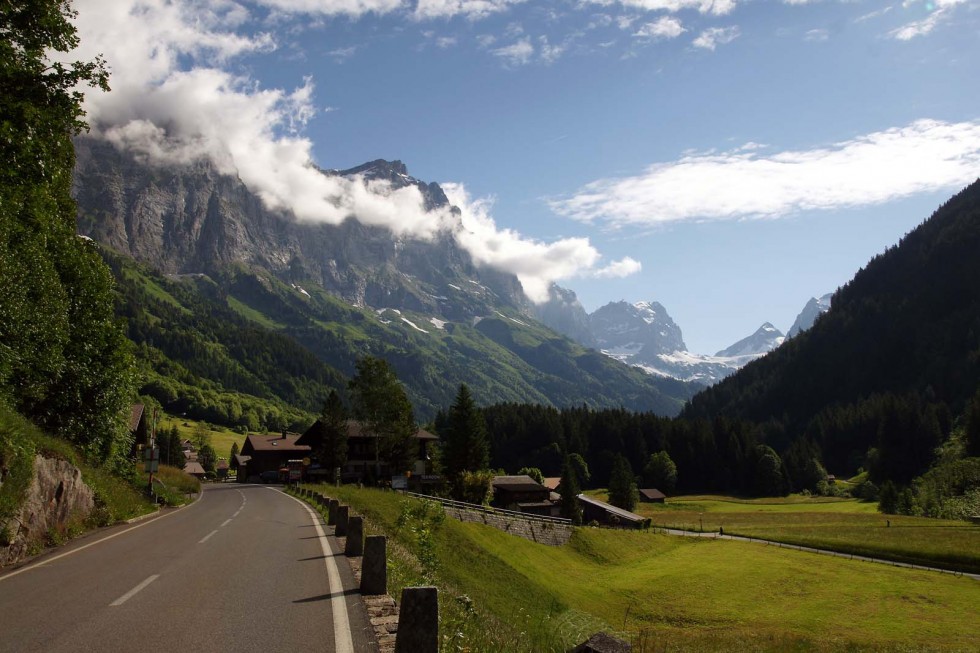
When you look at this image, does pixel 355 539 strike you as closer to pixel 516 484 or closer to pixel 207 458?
pixel 516 484

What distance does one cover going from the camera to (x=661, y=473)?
446 ft

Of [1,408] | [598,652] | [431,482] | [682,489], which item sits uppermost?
[1,408]

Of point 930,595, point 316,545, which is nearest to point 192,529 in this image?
point 316,545

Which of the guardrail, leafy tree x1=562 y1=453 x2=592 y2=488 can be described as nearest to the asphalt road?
the guardrail

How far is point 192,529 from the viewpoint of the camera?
23766 mm

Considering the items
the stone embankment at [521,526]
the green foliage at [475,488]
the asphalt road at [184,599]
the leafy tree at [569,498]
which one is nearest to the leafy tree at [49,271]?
the asphalt road at [184,599]

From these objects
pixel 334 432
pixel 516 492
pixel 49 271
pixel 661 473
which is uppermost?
pixel 49 271

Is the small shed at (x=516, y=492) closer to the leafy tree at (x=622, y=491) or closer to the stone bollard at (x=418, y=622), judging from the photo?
the leafy tree at (x=622, y=491)

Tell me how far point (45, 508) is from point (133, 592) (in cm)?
915

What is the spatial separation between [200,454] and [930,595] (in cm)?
14590

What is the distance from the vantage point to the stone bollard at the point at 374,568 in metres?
11.4

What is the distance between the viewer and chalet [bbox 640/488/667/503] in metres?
121

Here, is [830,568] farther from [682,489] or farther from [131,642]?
[682,489]

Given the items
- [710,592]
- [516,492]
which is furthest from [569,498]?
[710,592]
